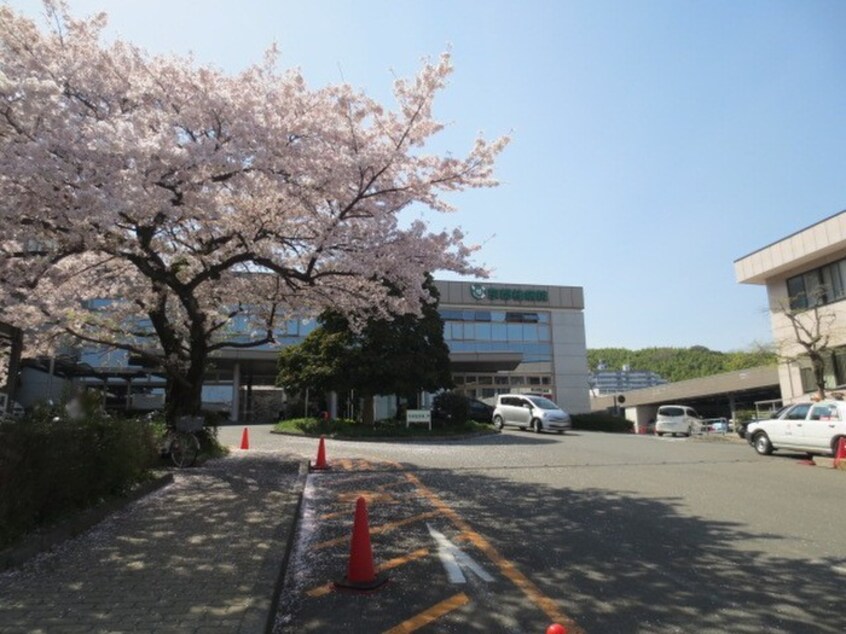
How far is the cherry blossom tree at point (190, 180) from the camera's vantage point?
8.54 m

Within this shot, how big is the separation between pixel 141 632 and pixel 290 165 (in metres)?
7.91

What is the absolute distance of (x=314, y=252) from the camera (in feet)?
37.4

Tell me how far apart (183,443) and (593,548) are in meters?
8.77

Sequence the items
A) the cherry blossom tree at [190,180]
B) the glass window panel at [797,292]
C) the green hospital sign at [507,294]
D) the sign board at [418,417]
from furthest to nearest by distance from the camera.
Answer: the green hospital sign at [507,294]
the glass window panel at [797,292]
the sign board at [418,417]
the cherry blossom tree at [190,180]

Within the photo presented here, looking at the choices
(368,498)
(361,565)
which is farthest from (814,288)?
(361,565)

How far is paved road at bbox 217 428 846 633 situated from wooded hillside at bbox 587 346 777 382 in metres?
86.6

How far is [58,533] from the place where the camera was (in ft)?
19.6

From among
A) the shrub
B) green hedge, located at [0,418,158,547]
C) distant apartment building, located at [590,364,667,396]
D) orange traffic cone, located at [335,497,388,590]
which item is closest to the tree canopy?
the shrub

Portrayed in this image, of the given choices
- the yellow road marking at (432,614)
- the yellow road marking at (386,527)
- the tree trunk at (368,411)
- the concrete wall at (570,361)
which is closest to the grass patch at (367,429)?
the tree trunk at (368,411)

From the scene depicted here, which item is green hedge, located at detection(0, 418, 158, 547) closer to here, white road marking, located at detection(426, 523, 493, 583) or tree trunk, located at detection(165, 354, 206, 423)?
white road marking, located at detection(426, 523, 493, 583)

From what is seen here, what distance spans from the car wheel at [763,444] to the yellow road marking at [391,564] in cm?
1487

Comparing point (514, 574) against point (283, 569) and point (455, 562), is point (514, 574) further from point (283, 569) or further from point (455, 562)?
point (283, 569)

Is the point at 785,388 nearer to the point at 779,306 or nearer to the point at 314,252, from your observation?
the point at 779,306

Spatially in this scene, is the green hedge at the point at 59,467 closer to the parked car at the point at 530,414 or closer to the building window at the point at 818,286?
the parked car at the point at 530,414
